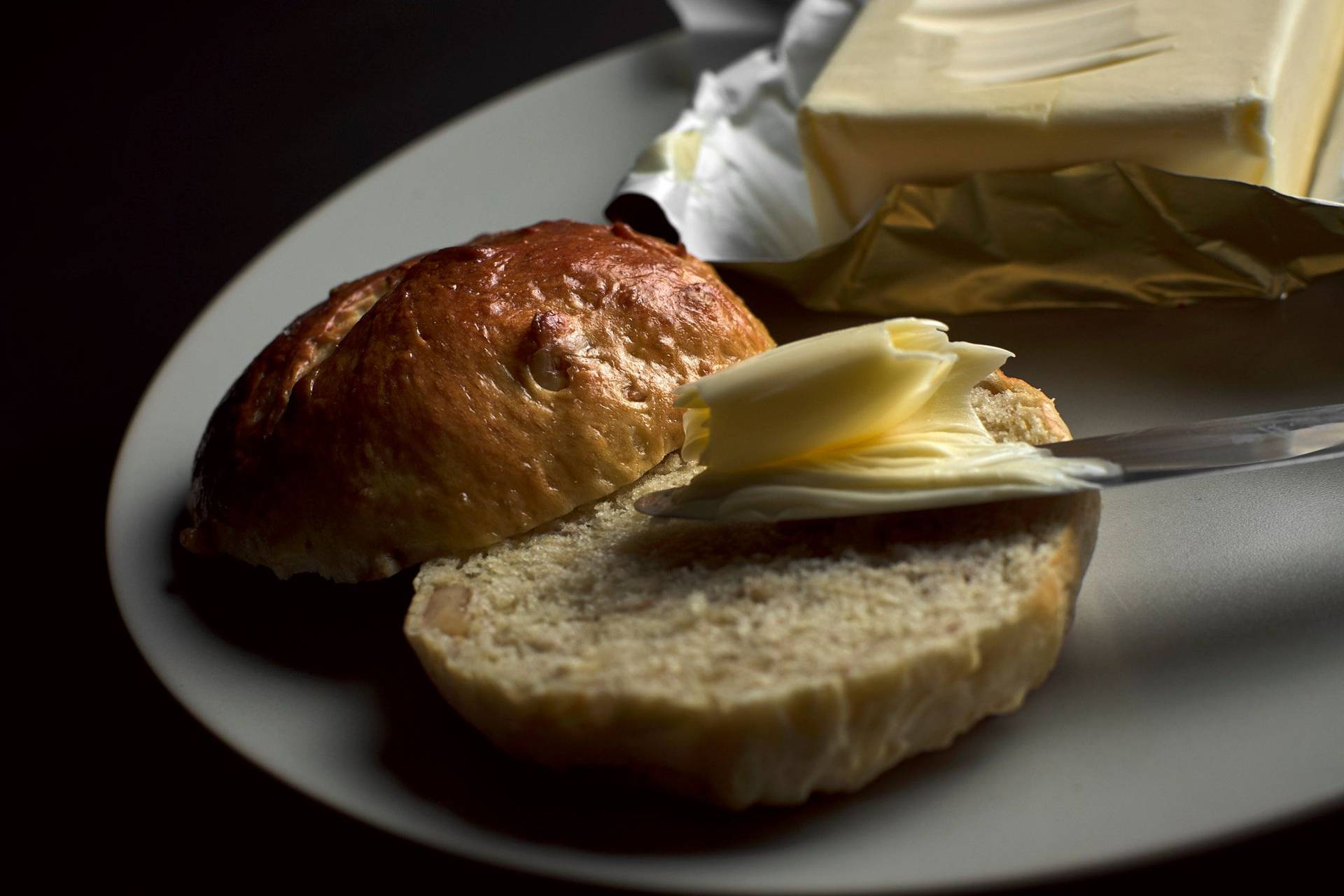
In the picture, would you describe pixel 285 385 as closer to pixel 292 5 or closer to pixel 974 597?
pixel 974 597

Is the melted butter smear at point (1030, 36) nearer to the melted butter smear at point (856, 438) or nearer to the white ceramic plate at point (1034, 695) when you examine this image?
the white ceramic plate at point (1034, 695)

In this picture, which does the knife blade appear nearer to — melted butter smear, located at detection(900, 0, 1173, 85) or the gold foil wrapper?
the gold foil wrapper

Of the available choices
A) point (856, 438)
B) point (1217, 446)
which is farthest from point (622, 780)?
point (1217, 446)

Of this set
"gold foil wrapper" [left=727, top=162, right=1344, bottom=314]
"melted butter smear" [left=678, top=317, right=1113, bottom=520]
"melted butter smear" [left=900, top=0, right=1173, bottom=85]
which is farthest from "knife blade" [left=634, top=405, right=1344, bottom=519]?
"melted butter smear" [left=900, top=0, right=1173, bottom=85]

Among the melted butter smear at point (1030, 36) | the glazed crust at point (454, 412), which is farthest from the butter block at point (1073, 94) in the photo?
the glazed crust at point (454, 412)

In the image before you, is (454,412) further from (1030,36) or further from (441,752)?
(1030,36)

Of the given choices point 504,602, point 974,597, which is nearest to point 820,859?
point 974,597
